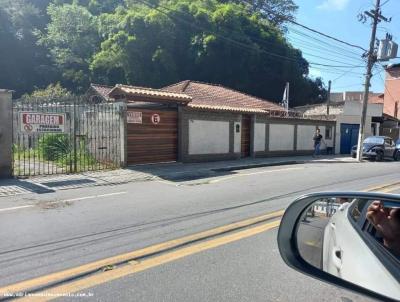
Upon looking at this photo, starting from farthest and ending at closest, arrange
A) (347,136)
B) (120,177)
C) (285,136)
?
(347,136) → (285,136) → (120,177)

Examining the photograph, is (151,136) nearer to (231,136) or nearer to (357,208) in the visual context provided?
(231,136)

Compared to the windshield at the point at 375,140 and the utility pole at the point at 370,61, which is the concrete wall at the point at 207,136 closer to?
the utility pole at the point at 370,61

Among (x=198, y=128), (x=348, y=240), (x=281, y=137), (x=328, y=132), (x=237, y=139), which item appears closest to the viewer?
(x=348, y=240)

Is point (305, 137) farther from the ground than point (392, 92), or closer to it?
closer to it

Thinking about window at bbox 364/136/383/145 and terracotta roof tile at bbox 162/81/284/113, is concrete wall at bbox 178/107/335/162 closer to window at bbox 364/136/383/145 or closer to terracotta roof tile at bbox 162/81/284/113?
terracotta roof tile at bbox 162/81/284/113

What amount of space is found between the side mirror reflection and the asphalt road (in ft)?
0.60

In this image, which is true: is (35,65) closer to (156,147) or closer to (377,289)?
(156,147)

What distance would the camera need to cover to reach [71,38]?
53500 millimetres

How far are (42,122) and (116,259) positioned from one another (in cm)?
928

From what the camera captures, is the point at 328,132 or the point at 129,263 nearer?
the point at 129,263

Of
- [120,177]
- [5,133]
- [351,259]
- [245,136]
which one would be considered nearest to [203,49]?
[245,136]

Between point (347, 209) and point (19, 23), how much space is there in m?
57.0

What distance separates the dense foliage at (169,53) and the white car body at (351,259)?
31.3 meters

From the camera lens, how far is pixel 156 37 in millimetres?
38969
